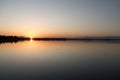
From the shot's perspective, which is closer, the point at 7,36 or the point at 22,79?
the point at 22,79

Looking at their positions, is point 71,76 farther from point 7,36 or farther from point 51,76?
point 7,36

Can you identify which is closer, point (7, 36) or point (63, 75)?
point (63, 75)

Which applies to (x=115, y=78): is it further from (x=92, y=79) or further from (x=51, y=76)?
(x=51, y=76)

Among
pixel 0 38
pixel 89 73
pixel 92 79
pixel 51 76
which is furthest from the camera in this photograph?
pixel 0 38

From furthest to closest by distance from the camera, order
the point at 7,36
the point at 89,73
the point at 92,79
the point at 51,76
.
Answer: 1. the point at 7,36
2. the point at 89,73
3. the point at 51,76
4. the point at 92,79

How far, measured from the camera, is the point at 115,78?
1162 centimetres

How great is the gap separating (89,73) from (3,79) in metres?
4.96

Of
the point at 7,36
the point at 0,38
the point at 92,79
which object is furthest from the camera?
the point at 7,36

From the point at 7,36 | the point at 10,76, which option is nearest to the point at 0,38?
the point at 7,36

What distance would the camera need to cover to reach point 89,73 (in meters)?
13.1

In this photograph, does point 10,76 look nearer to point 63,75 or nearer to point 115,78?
point 63,75

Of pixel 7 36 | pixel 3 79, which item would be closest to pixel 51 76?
pixel 3 79

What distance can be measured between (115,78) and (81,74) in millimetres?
2081

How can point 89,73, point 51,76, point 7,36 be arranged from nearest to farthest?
point 51,76 → point 89,73 → point 7,36
